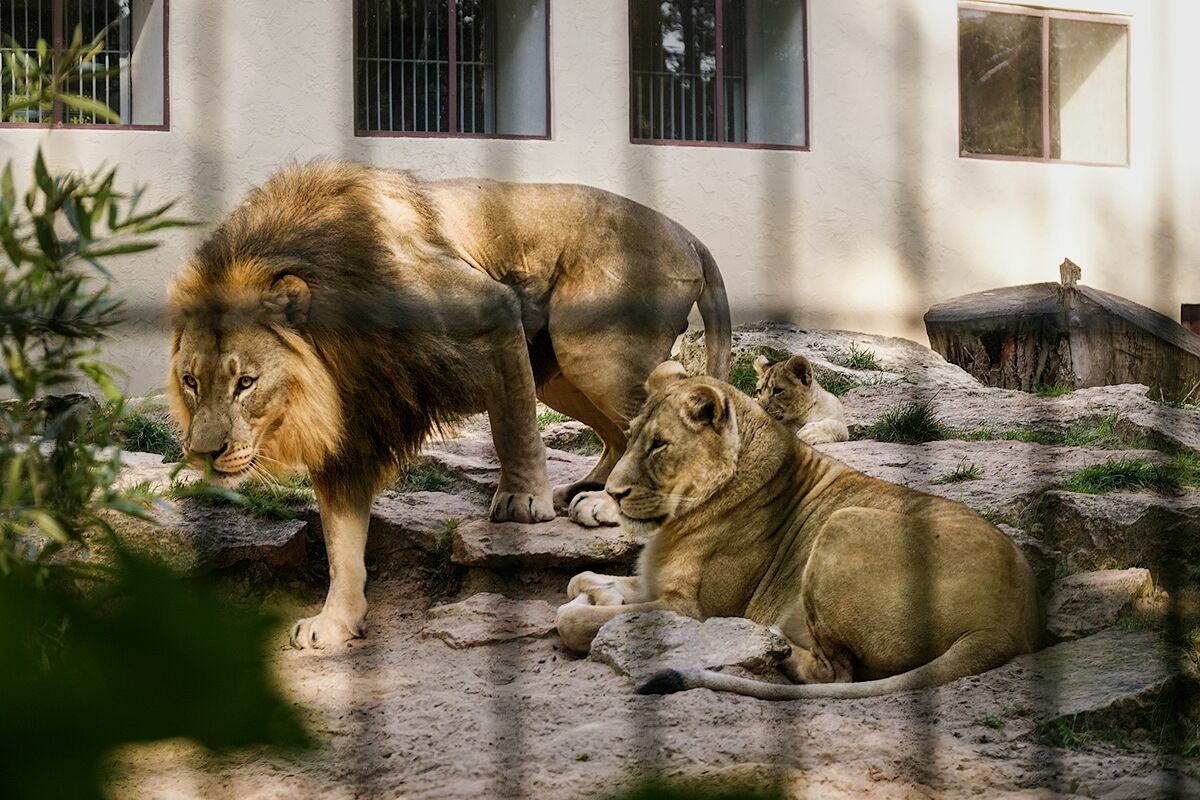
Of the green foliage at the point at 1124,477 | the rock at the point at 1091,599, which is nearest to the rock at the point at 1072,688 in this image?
the rock at the point at 1091,599

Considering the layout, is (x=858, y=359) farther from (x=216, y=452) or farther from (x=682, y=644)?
(x=216, y=452)

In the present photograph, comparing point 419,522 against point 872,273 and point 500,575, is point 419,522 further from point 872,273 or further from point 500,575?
point 872,273

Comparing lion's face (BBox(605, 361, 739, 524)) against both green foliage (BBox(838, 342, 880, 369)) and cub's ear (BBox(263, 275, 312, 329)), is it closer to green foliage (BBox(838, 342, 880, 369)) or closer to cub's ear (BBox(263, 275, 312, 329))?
cub's ear (BBox(263, 275, 312, 329))

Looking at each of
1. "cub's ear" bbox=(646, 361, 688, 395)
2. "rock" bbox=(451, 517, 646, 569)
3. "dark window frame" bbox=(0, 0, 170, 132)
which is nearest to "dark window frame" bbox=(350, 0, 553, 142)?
"dark window frame" bbox=(0, 0, 170, 132)

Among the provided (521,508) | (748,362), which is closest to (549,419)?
(748,362)

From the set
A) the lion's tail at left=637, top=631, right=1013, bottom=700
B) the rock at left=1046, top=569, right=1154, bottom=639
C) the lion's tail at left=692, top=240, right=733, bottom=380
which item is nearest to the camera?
the lion's tail at left=637, top=631, right=1013, bottom=700

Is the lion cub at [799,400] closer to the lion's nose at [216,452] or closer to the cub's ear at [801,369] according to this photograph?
the cub's ear at [801,369]

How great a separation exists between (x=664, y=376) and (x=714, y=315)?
1225 mm

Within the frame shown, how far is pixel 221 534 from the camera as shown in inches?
185

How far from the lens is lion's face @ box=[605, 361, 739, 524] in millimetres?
3988

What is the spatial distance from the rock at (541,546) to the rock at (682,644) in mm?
915

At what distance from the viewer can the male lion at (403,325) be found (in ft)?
13.2

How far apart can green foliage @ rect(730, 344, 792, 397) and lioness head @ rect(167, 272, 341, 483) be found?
12.6 feet

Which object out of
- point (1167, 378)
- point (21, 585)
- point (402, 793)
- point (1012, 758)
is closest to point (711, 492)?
point (1012, 758)
